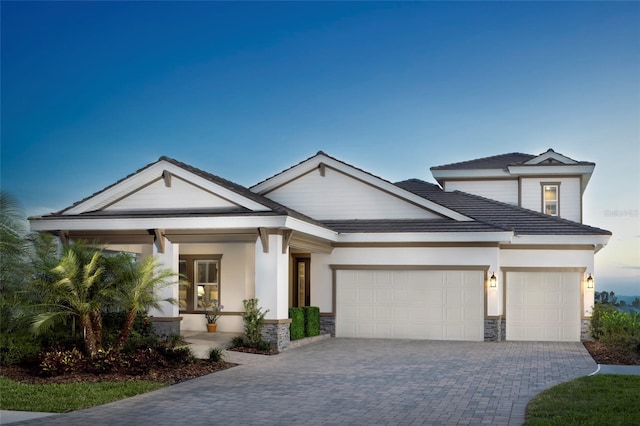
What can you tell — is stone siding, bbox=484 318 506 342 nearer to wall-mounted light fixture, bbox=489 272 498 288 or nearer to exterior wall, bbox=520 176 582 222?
wall-mounted light fixture, bbox=489 272 498 288

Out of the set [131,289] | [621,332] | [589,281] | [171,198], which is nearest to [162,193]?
[171,198]

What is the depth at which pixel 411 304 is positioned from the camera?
75.0ft

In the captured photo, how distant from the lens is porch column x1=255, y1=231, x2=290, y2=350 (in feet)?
60.5

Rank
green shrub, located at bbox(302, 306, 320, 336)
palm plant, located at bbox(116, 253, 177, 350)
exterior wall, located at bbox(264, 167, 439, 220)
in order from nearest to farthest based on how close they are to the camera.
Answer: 1. palm plant, located at bbox(116, 253, 177, 350)
2. green shrub, located at bbox(302, 306, 320, 336)
3. exterior wall, located at bbox(264, 167, 439, 220)

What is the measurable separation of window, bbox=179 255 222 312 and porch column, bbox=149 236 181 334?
158 inches

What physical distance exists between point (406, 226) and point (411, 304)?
249cm

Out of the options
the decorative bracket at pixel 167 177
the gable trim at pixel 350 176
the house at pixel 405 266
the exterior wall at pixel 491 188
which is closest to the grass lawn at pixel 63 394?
the decorative bracket at pixel 167 177

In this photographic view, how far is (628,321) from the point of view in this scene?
19.8 metres

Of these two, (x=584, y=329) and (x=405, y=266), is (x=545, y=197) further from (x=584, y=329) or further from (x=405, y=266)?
(x=405, y=266)

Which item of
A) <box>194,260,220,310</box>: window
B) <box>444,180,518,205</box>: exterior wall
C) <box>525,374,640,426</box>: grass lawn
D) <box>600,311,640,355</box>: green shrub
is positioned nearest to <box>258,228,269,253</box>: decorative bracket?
<box>194,260,220,310</box>: window

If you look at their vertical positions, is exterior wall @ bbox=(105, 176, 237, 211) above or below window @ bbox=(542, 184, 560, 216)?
below

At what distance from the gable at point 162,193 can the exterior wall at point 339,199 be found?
531 centimetres

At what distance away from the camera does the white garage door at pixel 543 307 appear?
22906mm

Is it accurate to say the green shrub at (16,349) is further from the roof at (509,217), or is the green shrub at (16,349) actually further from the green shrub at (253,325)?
the roof at (509,217)
